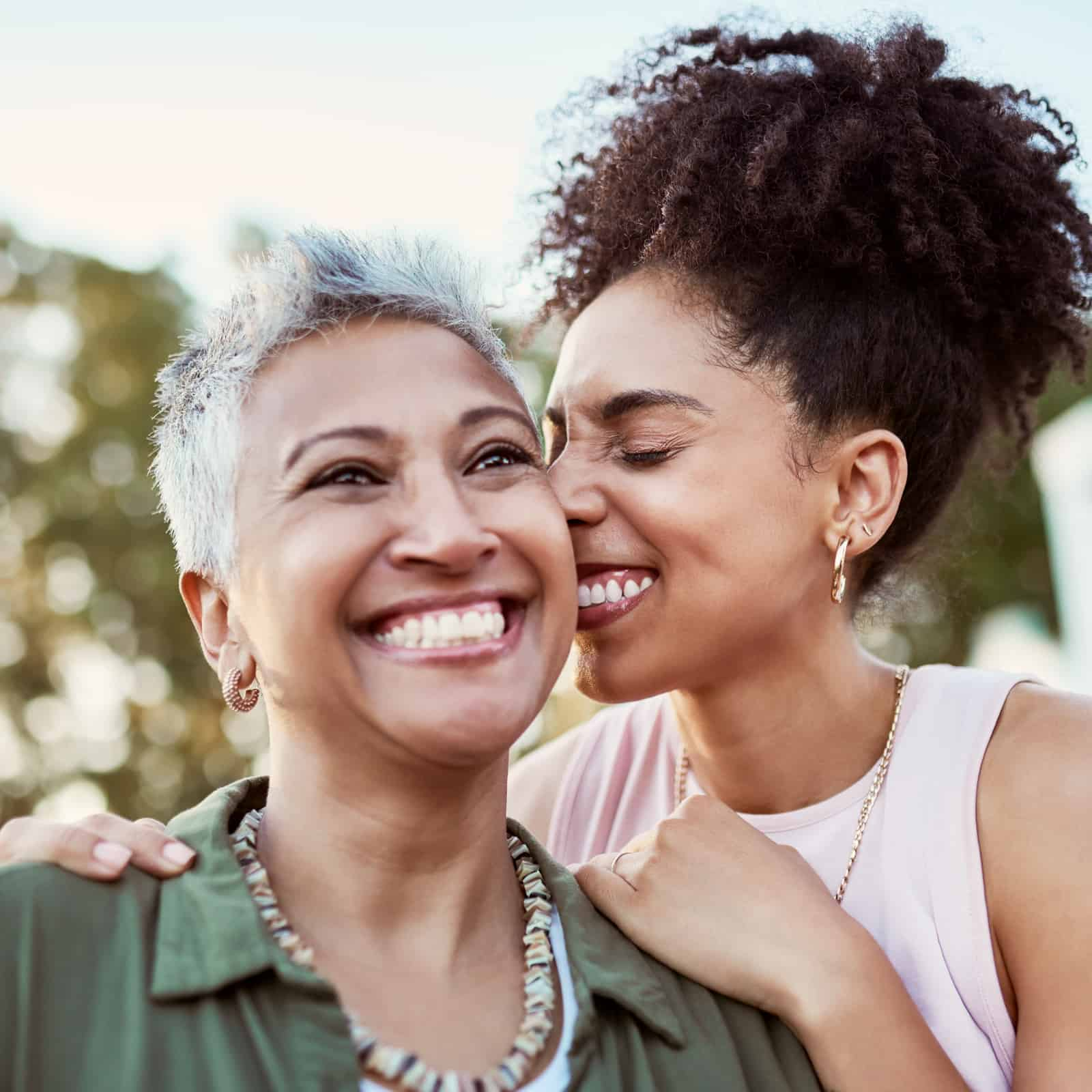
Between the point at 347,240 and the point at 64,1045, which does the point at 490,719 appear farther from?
the point at 347,240

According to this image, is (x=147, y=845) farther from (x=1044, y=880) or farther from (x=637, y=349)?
(x=1044, y=880)

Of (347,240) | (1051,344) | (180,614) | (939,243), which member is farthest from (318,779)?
(180,614)

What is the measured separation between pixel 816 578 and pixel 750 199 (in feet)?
2.99

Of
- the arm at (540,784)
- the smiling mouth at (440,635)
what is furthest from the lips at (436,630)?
the arm at (540,784)

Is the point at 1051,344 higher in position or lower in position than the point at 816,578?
higher

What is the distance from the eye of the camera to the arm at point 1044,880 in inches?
112

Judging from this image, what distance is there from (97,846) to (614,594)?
54.3 inches

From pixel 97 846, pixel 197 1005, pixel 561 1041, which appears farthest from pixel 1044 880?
pixel 97 846

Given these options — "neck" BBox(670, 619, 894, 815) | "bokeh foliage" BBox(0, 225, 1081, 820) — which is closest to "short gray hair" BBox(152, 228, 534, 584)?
"neck" BBox(670, 619, 894, 815)

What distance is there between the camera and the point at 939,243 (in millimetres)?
3340

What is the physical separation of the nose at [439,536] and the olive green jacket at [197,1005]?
22.4 inches

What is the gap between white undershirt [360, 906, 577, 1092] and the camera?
218 centimetres

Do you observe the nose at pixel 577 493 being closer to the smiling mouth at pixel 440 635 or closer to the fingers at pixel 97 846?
the smiling mouth at pixel 440 635

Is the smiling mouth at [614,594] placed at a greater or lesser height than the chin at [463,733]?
greater
